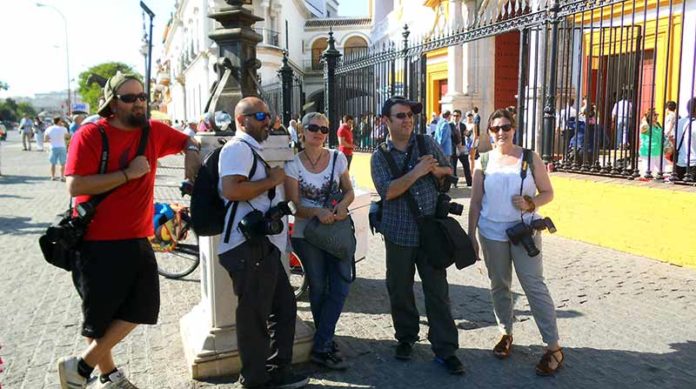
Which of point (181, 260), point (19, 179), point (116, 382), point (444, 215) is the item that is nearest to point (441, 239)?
point (444, 215)

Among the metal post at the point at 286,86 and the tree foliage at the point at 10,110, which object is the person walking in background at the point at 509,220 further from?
the tree foliage at the point at 10,110

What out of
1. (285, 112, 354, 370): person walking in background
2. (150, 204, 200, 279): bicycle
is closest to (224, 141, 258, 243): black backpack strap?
(285, 112, 354, 370): person walking in background

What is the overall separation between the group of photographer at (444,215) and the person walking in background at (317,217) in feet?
1.03

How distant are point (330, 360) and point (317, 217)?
98 cm

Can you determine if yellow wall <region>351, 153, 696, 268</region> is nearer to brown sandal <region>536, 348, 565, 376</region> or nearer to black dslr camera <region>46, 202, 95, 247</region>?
brown sandal <region>536, 348, 565, 376</region>

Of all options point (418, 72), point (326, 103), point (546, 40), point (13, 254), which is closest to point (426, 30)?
point (326, 103)

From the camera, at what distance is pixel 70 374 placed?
3340mm

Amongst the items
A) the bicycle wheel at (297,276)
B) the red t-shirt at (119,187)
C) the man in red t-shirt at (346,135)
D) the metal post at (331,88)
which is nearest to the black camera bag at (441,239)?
the red t-shirt at (119,187)

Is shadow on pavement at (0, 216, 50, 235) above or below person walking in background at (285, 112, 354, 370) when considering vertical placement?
below

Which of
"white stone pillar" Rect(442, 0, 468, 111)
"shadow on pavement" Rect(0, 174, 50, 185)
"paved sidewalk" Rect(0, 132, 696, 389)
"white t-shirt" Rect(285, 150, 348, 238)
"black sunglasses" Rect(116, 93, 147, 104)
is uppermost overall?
"white stone pillar" Rect(442, 0, 468, 111)

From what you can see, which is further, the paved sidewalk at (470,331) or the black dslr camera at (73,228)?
the paved sidewalk at (470,331)

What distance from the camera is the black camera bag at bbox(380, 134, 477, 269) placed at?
3832mm

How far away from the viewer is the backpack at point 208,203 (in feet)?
11.1

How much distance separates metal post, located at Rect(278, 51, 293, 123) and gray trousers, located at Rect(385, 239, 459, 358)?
35.4 feet
